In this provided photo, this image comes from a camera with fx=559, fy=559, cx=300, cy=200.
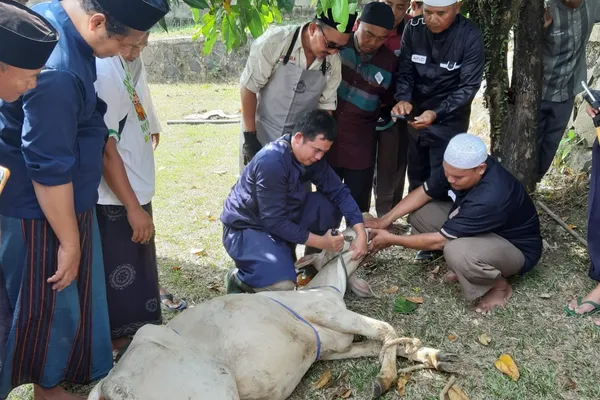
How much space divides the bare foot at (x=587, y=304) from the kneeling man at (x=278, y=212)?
1.37 meters

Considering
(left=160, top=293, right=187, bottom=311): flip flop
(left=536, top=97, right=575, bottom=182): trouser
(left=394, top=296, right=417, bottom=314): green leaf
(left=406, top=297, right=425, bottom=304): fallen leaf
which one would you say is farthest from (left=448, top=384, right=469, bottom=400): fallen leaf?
(left=536, top=97, right=575, bottom=182): trouser

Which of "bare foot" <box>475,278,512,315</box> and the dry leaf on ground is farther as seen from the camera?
the dry leaf on ground

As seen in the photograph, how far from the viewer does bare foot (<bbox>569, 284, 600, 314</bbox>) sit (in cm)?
344

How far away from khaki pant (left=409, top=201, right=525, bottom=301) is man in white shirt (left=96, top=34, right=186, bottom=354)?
1831mm

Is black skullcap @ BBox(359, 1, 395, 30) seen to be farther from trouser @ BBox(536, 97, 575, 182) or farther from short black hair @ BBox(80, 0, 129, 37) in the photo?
short black hair @ BBox(80, 0, 129, 37)

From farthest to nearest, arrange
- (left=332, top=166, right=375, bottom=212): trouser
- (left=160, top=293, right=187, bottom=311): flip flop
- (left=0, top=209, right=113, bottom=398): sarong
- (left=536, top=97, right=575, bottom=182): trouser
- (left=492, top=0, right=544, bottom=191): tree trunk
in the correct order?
(left=536, top=97, right=575, bottom=182): trouser, (left=492, top=0, right=544, bottom=191): tree trunk, (left=332, top=166, right=375, bottom=212): trouser, (left=160, top=293, right=187, bottom=311): flip flop, (left=0, top=209, right=113, bottom=398): sarong

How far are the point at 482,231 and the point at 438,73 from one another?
48.0 inches

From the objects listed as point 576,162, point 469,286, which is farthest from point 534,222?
point 576,162

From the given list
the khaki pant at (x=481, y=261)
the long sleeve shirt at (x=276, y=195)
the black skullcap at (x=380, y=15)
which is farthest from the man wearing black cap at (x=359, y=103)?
the khaki pant at (x=481, y=261)

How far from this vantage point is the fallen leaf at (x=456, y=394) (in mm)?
2783

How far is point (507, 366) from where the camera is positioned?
9.83 ft

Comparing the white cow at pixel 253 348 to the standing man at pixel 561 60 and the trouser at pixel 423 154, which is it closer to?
the trouser at pixel 423 154

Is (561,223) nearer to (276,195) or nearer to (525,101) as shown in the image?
(525,101)

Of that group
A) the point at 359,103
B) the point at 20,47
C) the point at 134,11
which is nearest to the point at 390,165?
the point at 359,103
